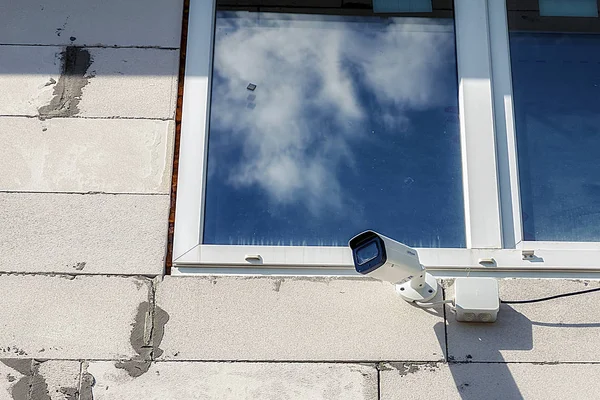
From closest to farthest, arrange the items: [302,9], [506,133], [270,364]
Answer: [270,364]
[506,133]
[302,9]

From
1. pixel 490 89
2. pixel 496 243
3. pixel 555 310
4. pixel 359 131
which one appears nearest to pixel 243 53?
pixel 359 131

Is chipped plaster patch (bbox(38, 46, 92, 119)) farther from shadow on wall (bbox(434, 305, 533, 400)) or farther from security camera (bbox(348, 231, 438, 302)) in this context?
shadow on wall (bbox(434, 305, 533, 400))

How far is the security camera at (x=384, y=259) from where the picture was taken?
284 centimetres

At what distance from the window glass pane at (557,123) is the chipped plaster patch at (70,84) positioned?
181 cm

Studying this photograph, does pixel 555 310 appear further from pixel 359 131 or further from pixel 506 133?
pixel 359 131

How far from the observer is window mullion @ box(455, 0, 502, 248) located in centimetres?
339

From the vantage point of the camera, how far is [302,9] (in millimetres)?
3916

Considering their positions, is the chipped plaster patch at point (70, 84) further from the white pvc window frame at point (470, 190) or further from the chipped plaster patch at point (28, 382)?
the chipped plaster patch at point (28, 382)

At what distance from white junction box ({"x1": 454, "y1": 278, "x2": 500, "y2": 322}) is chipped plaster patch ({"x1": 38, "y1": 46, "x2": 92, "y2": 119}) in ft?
5.52

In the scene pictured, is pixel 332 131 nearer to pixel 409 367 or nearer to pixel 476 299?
pixel 476 299

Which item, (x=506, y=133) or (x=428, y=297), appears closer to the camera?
(x=428, y=297)

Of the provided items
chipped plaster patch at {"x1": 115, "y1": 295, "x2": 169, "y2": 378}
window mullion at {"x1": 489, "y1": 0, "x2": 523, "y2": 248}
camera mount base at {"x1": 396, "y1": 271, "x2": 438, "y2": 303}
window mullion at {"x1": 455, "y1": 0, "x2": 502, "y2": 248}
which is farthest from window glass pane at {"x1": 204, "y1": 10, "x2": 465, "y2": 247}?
chipped plaster patch at {"x1": 115, "y1": 295, "x2": 169, "y2": 378}

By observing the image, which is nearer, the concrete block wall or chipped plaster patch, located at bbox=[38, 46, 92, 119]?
the concrete block wall

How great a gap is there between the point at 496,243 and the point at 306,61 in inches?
44.6
